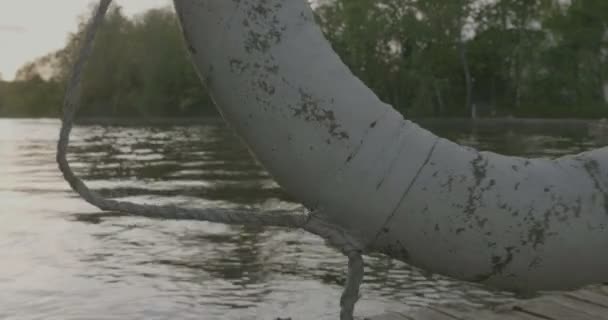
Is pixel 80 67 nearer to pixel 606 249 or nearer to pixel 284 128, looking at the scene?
pixel 284 128

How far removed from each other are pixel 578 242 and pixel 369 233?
0.39 m

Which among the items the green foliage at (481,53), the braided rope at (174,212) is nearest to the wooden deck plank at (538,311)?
the braided rope at (174,212)

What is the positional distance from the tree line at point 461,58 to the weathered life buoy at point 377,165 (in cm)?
4074

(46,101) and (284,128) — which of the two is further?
(46,101)

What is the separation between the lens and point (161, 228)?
8.13 metres

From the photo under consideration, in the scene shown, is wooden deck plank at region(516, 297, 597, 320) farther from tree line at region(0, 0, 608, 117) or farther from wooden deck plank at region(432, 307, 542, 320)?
tree line at region(0, 0, 608, 117)

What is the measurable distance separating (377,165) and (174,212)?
447mm

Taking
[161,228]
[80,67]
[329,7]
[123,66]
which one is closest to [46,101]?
[123,66]

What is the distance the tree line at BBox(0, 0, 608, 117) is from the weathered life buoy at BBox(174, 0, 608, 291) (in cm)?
4074

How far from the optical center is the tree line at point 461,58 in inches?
1886

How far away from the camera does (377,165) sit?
1.32 m

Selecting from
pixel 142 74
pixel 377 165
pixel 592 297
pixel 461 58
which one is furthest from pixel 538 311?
pixel 142 74

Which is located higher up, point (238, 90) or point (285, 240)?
point (238, 90)

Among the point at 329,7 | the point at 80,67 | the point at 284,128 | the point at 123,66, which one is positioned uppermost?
the point at 329,7
